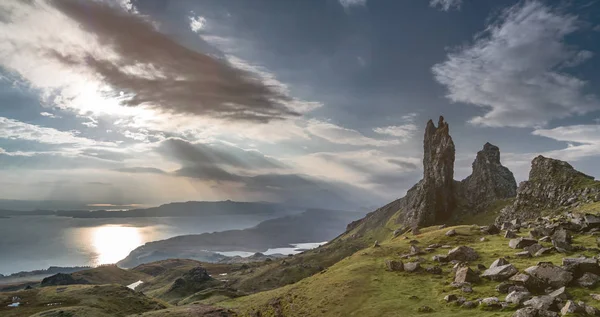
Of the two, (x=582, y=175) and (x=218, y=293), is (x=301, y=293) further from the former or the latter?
(x=582, y=175)

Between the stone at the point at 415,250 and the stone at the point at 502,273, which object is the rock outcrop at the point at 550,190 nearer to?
the stone at the point at 415,250

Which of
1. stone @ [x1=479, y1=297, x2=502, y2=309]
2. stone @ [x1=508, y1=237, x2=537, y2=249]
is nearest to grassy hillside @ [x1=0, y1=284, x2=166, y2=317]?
stone @ [x1=479, y1=297, x2=502, y2=309]

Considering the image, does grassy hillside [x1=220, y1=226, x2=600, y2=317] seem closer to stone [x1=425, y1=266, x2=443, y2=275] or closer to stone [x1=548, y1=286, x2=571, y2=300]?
stone [x1=425, y1=266, x2=443, y2=275]

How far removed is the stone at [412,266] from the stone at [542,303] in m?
27.9

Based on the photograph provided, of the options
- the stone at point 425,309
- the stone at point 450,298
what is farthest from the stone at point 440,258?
the stone at point 425,309

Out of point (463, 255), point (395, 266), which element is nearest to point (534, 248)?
point (463, 255)

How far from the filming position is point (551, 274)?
45281mm

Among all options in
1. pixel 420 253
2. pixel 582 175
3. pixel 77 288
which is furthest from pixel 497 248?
pixel 77 288

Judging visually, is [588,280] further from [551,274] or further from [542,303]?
[542,303]

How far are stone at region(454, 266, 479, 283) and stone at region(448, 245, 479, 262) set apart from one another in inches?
439

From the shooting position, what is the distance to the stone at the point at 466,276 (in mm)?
52812

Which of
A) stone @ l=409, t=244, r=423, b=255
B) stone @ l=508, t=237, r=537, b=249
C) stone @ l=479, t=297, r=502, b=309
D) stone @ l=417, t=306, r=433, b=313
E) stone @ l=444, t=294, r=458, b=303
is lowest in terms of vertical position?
stone @ l=417, t=306, r=433, b=313

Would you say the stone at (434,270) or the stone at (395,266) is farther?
the stone at (395,266)

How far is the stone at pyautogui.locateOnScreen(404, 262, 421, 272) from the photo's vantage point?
6625 cm
